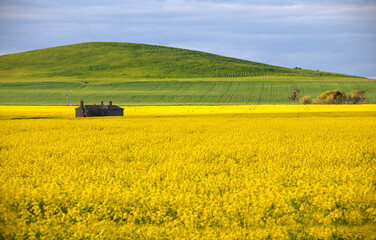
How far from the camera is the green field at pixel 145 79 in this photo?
9162 centimetres

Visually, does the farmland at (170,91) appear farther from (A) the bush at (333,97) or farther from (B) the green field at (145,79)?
(A) the bush at (333,97)

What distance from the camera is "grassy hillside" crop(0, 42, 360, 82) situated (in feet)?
422

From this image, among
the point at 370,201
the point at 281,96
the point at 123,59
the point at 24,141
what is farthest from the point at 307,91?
the point at 370,201

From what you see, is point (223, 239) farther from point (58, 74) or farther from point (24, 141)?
point (58, 74)

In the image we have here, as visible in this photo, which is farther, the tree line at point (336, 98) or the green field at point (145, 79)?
the green field at point (145, 79)

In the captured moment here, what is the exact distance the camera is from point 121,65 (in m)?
141

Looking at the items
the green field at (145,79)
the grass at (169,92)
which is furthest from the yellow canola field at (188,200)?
the green field at (145,79)

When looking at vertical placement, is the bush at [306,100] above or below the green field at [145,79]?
below

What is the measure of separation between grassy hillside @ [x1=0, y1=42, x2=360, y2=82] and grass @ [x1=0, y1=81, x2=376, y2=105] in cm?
1447

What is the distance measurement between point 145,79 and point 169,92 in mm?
25007

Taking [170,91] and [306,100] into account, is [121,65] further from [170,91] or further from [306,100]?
[306,100]

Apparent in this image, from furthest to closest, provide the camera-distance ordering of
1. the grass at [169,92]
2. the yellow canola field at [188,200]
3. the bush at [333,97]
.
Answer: the grass at [169,92]
the bush at [333,97]
the yellow canola field at [188,200]

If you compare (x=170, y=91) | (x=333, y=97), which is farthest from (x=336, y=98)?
(x=170, y=91)

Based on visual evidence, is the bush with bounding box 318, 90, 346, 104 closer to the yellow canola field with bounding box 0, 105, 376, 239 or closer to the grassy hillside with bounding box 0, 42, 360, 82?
the grassy hillside with bounding box 0, 42, 360, 82
